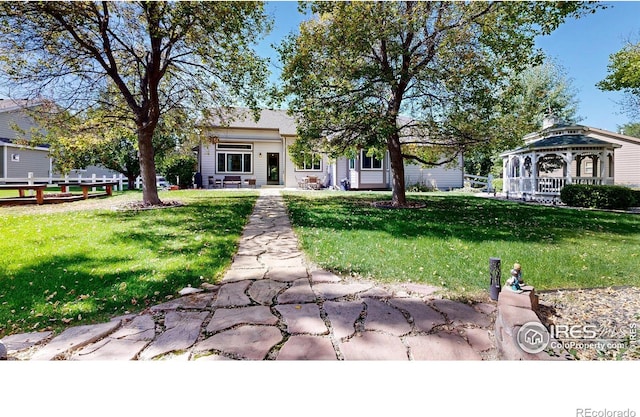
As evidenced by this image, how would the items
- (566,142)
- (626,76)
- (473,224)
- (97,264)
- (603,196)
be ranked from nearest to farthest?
(97,264)
(626,76)
(473,224)
(603,196)
(566,142)

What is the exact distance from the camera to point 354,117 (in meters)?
6.85

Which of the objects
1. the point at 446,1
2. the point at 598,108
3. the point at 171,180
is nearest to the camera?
the point at 598,108

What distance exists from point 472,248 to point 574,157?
32.0 feet

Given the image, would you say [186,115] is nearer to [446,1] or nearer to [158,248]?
[158,248]

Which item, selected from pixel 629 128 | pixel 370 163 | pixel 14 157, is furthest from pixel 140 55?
pixel 14 157

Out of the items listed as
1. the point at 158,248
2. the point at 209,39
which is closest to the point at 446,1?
the point at 209,39

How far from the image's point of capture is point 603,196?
8.73m

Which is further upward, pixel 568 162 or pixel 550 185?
pixel 568 162

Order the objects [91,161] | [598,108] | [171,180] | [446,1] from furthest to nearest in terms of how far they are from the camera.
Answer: [171,180]
[91,161]
[446,1]
[598,108]

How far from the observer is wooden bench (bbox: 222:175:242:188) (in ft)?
54.4

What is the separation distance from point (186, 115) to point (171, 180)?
7.26 metres

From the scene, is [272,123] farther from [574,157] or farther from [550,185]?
[574,157]

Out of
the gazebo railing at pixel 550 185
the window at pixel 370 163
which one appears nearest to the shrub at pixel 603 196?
the gazebo railing at pixel 550 185

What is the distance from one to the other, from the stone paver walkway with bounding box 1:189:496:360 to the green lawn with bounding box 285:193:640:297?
17.6 inches
